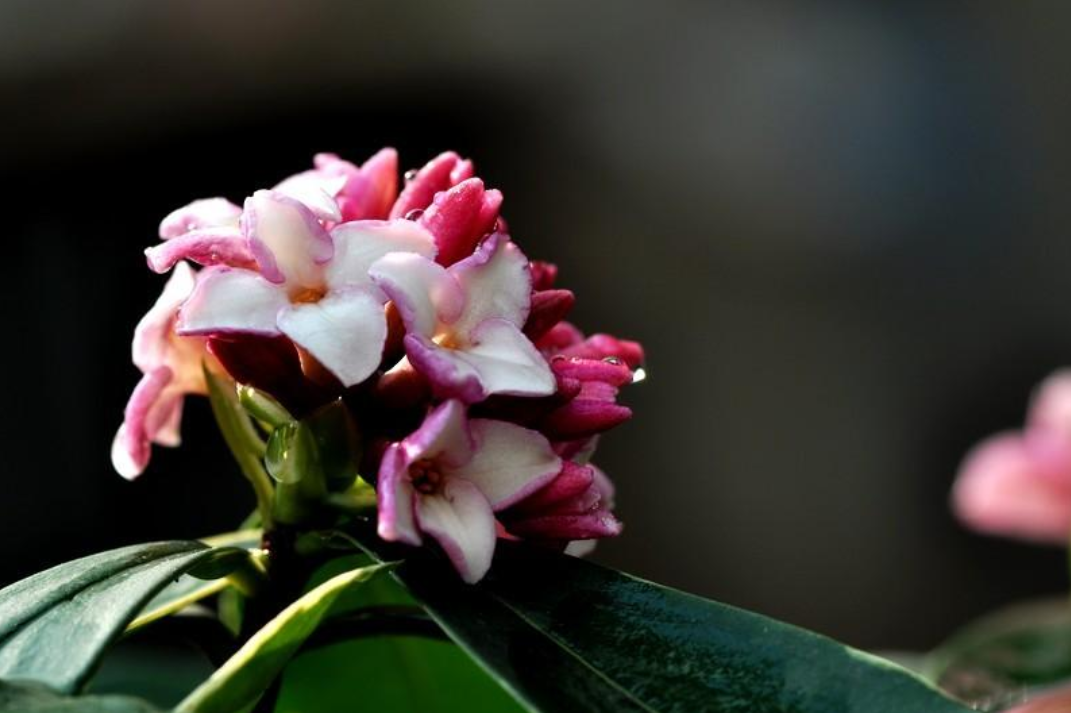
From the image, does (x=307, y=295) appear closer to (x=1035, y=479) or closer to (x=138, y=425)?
(x=138, y=425)

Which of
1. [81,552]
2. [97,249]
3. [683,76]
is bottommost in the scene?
[81,552]

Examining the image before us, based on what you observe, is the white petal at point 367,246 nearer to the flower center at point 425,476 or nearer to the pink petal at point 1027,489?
the flower center at point 425,476

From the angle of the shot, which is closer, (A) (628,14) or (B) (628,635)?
(B) (628,635)

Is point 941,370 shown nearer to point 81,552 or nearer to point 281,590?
point 81,552

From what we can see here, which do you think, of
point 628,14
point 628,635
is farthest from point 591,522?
point 628,14

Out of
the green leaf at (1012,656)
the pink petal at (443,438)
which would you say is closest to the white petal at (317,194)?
the pink petal at (443,438)

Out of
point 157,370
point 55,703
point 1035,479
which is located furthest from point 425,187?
point 1035,479

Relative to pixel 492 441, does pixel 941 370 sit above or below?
below
